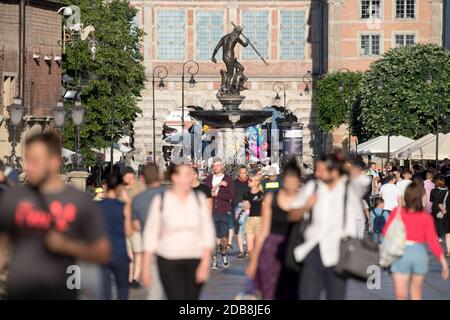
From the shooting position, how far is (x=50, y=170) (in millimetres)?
11047

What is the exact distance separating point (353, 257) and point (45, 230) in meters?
4.99

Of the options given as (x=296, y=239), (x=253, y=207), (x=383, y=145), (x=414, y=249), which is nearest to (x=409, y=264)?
(x=414, y=249)

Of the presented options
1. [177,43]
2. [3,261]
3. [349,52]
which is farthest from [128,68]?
[3,261]

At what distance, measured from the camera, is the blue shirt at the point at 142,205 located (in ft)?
58.4

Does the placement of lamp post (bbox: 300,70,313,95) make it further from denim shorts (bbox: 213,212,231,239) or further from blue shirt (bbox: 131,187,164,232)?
blue shirt (bbox: 131,187,164,232)

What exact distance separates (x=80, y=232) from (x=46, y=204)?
28cm

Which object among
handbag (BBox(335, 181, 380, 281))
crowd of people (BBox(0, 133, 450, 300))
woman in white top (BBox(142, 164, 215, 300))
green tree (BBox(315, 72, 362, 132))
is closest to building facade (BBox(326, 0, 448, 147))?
green tree (BBox(315, 72, 362, 132))

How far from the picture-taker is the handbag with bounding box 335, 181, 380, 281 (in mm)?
15227

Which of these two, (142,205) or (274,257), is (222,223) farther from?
(274,257)

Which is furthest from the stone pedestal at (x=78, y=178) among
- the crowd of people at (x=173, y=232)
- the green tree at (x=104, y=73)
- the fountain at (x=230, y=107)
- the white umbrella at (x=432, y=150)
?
the crowd of people at (x=173, y=232)

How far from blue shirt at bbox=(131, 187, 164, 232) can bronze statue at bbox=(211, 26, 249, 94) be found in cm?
4193

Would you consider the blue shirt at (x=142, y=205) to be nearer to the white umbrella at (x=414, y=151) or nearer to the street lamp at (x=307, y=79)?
the white umbrella at (x=414, y=151)

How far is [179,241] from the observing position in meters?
15.2
